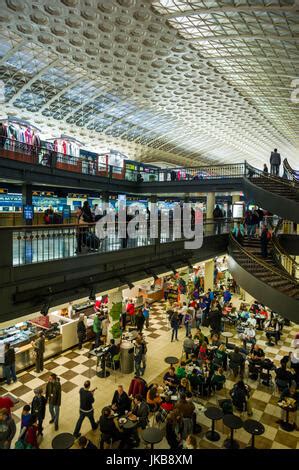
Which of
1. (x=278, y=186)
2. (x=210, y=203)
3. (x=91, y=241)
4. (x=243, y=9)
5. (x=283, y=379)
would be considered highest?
(x=243, y=9)

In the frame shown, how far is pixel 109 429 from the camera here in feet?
21.5

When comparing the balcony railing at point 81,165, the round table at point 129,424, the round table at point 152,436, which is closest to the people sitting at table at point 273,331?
the balcony railing at point 81,165

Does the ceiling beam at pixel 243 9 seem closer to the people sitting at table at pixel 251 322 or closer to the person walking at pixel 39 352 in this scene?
the people sitting at table at pixel 251 322

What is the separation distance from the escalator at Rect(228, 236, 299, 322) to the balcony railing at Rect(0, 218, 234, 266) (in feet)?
8.88

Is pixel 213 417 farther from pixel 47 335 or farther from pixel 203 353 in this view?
pixel 47 335

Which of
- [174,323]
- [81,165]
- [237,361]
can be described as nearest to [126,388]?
[237,361]

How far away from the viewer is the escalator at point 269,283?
9.16m

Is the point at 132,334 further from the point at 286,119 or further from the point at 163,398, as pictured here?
the point at 286,119

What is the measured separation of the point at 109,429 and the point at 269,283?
676 centimetres

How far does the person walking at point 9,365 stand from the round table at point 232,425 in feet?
21.7

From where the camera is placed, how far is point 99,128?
36.3 meters

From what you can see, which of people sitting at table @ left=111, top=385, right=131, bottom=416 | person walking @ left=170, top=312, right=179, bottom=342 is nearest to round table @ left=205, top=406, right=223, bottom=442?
people sitting at table @ left=111, top=385, right=131, bottom=416

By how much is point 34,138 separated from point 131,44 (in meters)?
9.53

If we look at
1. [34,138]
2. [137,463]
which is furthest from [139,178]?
[137,463]
